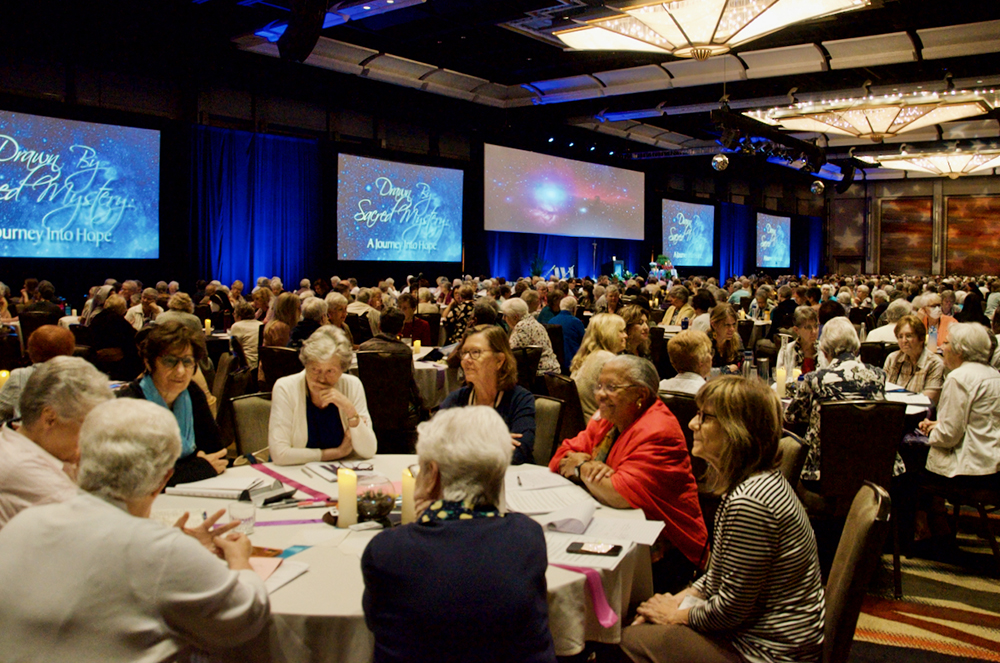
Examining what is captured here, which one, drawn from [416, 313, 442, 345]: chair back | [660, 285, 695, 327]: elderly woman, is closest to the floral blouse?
[660, 285, 695, 327]: elderly woman

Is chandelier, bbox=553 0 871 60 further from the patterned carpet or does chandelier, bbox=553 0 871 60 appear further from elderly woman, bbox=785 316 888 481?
the patterned carpet

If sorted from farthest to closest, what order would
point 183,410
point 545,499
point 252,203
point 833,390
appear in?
point 252,203 < point 833,390 < point 183,410 < point 545,499

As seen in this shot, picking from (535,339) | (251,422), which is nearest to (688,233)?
(535,339)

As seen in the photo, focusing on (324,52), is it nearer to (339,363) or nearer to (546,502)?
(339,363)

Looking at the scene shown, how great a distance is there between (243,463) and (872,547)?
8.00 ft

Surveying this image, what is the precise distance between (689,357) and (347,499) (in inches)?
94.8

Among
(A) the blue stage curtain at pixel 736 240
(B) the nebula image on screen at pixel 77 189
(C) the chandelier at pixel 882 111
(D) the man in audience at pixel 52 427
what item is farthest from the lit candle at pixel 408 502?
(A) the blue stage curtain at pixel 736 240

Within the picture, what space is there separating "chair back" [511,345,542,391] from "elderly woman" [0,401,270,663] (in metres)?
3.81

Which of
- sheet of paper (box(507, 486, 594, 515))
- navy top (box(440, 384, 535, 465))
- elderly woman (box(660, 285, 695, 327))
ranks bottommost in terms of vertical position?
sheet of paper (box(507, 486, 594, 515))

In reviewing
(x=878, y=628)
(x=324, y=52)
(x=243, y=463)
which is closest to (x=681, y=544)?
(x=878, y=628)

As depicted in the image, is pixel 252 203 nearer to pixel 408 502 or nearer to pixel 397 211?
pixel 397 211

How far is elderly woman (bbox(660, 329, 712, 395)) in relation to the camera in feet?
13.1

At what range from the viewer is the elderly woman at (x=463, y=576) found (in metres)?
1.38

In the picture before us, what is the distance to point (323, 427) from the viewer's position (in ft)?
10.2
